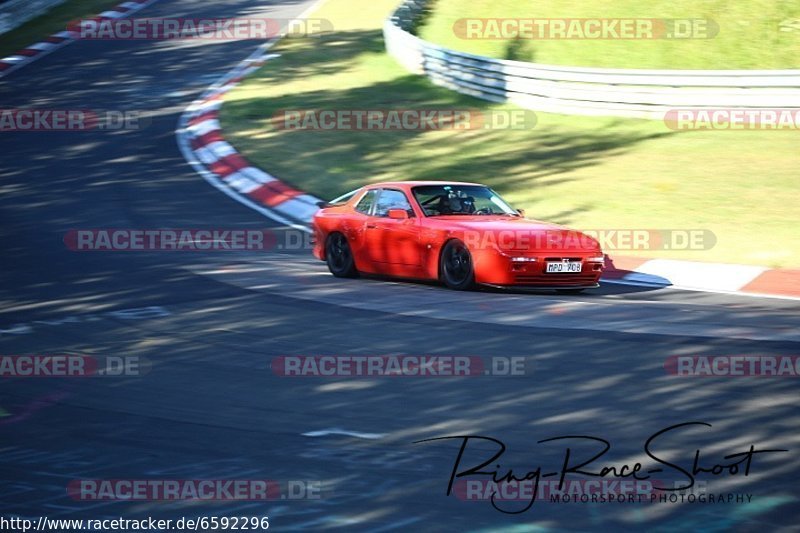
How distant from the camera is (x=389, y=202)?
43.5ft

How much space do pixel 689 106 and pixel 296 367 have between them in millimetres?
13810

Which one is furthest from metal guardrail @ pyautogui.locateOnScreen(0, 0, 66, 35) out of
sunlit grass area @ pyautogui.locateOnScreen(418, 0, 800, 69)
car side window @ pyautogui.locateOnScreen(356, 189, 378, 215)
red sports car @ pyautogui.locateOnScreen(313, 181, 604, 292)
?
car side window @ pyautogui.locateOnScreen(356, 189, 378, 215)

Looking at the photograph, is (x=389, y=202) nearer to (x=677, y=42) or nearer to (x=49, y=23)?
(x=677, y=42)

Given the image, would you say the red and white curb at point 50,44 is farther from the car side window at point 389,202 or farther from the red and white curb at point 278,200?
the car side window at point 389,202

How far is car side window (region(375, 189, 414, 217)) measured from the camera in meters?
13.0

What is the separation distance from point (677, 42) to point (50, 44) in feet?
58.5

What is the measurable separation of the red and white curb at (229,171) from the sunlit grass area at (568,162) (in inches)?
12.4

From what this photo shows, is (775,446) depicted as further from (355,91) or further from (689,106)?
(355,91)

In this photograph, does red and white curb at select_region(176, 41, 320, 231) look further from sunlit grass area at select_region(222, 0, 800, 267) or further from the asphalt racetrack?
the asphalt racetrack

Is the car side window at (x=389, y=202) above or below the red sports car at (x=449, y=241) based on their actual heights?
above

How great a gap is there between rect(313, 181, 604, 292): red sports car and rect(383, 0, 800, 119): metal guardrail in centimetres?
843

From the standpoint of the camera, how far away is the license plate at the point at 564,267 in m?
11.8

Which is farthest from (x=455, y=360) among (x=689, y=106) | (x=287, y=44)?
(x=287, y=44)


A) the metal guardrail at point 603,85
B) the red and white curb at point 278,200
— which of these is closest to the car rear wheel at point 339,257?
the red and white curb at point 278,200
